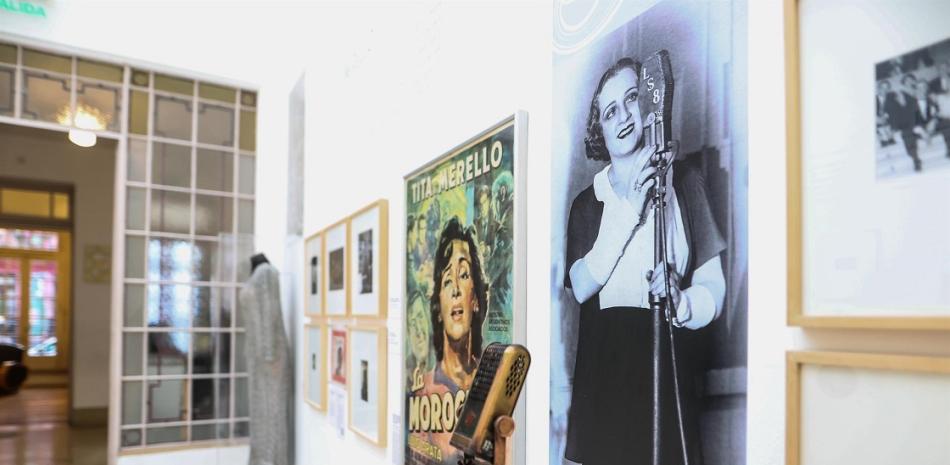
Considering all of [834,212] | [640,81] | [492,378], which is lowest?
[492,378]

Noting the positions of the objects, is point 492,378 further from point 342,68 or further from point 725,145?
point 342,68

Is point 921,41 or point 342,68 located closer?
point 921,41

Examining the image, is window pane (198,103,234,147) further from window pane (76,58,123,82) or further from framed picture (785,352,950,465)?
framed picture (785,352,950,465)

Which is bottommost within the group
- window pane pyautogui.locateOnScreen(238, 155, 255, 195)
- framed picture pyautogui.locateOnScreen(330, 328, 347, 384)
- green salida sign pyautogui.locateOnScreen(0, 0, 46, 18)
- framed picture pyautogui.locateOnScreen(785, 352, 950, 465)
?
framed picture pyautogui.locateOnScreen(330, 328, 347, 384)

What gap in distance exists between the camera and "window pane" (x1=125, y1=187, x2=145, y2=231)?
505 cm

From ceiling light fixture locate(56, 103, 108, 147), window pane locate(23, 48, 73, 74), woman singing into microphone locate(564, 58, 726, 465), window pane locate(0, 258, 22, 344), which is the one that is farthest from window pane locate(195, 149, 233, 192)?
window pane locate(0, 258, 22, 344)

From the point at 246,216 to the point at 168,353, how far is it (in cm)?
128

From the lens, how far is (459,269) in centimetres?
198

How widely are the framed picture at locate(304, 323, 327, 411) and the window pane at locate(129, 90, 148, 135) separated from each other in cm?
236

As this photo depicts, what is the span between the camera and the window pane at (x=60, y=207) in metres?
11.5

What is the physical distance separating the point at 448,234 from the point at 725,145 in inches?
43.9

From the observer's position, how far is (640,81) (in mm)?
1284

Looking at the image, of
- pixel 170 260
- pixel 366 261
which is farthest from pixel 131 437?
pixel 366 261

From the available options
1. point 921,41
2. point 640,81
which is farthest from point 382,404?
point 921,41
